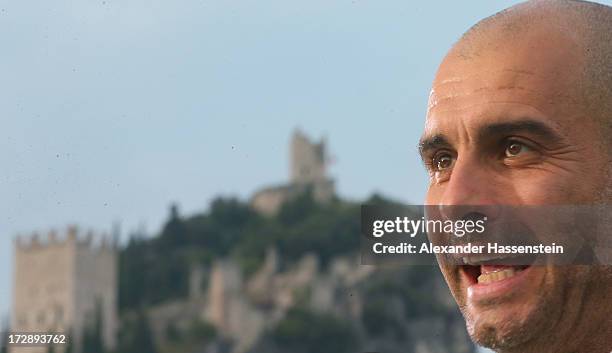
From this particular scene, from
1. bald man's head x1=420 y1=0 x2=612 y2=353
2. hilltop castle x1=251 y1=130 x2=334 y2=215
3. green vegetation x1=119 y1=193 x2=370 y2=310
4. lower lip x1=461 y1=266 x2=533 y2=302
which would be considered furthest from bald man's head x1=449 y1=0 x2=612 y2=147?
hilltop castle x1=251 y1=130 x2=334 y2=215

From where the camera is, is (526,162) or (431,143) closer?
(526,162)

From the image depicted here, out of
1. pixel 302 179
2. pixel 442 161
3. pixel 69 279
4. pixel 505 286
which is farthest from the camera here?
pixel 302 179

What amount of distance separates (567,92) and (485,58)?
13 cm

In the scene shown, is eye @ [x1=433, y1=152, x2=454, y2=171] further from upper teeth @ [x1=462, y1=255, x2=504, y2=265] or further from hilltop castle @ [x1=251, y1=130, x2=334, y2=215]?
hilltop castle @ [x1=251, y1=130, x2=334, y2=215]

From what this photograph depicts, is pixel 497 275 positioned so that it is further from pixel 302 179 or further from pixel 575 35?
pixel 302 179

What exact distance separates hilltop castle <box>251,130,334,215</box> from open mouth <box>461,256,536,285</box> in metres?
97.1

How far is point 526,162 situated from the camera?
223 cm

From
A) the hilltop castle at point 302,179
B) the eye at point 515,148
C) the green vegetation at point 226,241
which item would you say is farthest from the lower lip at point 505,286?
the hilltop castle at point 302,179

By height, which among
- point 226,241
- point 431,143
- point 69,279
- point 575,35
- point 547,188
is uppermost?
point 226,241

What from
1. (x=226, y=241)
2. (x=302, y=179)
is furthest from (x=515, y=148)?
(x=302, y=179)

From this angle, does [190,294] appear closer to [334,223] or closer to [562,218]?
[334,223]

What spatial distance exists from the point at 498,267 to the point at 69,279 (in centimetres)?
8331

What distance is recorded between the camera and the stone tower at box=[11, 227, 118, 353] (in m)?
83.1

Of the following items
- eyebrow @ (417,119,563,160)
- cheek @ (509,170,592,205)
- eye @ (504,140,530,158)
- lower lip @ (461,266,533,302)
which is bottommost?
lower lip @ (461,266,533,302)
